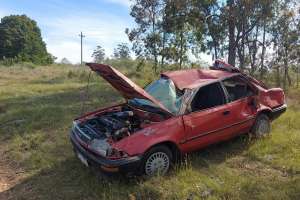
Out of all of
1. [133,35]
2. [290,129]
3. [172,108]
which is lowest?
[290,129]

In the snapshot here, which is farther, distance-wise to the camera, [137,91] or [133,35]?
[133,35]

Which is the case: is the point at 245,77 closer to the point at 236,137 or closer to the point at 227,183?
the point at 236,137

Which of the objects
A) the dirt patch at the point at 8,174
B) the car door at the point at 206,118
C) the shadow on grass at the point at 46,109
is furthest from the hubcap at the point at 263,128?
the shadow on grass at the point at 46,109

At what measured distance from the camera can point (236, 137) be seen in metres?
7.93

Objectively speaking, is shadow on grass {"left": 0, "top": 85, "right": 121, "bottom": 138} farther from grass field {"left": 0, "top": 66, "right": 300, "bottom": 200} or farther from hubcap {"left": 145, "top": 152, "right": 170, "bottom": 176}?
hubcap {"left": 145, "top": 152, "right": 170, "bottom": 176}

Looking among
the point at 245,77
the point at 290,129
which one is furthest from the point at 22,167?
the point at 290,129

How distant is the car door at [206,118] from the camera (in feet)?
22.0

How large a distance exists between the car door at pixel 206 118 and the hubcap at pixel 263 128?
989 millimetres

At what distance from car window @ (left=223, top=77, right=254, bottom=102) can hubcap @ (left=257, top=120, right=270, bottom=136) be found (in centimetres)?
62

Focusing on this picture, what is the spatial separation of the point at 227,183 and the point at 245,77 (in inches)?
99.3

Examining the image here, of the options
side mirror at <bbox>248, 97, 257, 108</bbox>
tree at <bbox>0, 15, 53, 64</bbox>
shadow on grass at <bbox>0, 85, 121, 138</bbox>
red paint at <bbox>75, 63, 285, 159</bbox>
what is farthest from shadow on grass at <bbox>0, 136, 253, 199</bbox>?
tree at <bbox>0, 15, 53, 64</bbox>

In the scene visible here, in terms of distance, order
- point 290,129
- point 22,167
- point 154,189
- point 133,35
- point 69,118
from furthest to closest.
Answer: point 133,35
point 69,118
point 290,129
point 22,167
point 154,189

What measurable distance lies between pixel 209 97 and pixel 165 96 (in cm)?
82

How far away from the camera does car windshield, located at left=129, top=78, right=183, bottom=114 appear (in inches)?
270
